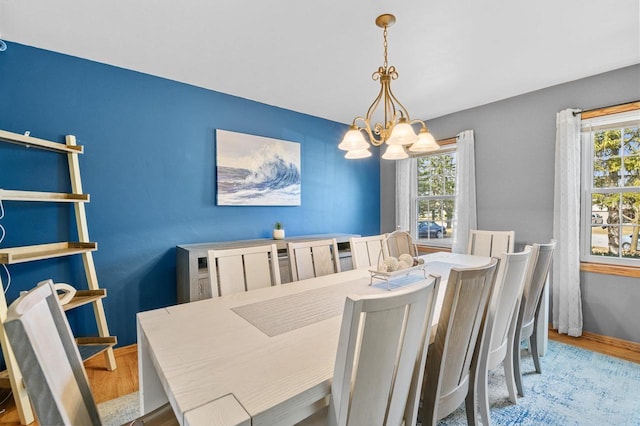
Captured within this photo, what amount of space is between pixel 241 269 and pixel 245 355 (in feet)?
2.92

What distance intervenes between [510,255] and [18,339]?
1.81 metres

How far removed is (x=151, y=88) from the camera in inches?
109

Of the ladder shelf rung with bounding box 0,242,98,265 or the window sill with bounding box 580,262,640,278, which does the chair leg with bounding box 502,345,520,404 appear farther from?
the ladder shelf rung with bounding box 0,242,98,265

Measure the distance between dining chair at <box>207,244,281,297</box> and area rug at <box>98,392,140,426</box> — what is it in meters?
0.96

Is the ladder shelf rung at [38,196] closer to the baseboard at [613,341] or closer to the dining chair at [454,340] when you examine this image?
the dining chair at [454,340]

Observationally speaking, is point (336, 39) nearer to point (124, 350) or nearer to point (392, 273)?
point (392, 273)

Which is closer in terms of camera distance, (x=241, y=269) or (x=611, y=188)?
(x=241, y=269)

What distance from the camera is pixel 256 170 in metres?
3.43

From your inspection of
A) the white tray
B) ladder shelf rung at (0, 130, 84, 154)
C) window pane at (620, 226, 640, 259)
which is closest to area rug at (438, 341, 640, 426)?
the white tray

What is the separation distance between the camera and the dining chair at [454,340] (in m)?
1.18

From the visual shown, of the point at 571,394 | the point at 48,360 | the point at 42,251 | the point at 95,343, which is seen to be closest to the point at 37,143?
the point at 42,251

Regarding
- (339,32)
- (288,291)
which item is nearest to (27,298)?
(288,291)

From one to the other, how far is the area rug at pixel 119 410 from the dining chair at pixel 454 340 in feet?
5.78

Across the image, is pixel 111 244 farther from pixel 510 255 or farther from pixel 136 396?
pixel 510 255
